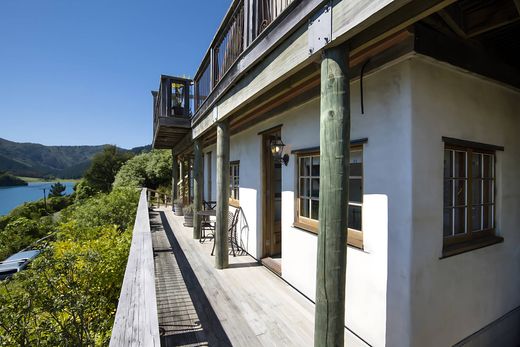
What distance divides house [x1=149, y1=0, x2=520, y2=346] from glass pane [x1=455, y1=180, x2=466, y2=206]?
11 millimetres

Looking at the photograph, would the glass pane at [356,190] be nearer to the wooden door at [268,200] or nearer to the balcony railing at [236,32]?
the balcony railing at [236,32]

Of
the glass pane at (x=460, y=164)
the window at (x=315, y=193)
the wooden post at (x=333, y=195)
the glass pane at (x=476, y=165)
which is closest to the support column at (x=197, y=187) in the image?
the window at (x=315, y=193)

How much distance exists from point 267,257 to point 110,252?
8.44 feet

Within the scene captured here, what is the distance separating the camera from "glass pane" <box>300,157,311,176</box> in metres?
3.55

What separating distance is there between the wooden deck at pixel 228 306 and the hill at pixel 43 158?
12250 centimetres

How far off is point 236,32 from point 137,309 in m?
3.31

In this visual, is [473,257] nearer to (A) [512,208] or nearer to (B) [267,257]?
(A) [512,208]

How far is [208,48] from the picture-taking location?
4.54 m

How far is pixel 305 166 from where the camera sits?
3609mm

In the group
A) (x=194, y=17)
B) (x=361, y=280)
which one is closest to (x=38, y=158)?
(x=194, y=17)

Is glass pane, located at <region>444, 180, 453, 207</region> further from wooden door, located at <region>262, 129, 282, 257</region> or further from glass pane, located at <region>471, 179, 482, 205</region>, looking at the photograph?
wooden door, located at <region>262, 129, 282, 257</region>

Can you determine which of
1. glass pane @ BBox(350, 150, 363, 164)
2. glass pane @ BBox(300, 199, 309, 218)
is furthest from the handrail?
glass pane @ BBox(300, 199, 309, 218)

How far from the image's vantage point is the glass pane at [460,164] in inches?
105

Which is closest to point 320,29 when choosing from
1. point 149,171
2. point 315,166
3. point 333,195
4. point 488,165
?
point 333,195
